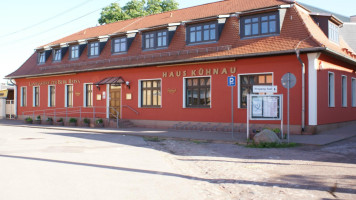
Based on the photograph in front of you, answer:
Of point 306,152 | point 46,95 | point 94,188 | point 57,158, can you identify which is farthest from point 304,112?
point 46,95

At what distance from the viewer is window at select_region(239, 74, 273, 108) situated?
56.1 feet

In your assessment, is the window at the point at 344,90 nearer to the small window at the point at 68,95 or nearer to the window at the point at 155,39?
the window at the point at 155,39

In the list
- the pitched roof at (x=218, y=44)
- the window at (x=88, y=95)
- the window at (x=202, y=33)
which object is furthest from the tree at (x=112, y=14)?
the window at (x=202, y=33)

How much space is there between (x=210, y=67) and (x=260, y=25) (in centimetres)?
329

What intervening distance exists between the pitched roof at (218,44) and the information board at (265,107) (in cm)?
321

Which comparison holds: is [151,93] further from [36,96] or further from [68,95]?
[36,96]

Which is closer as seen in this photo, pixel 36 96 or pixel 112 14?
pixel 36 96

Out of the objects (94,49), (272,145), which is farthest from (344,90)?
(94,49)

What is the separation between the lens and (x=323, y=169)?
8.13 meters

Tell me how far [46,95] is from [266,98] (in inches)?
782

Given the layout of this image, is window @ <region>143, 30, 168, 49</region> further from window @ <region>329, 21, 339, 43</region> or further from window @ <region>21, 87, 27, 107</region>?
window @ <region>21, 87, 27, 107</region>

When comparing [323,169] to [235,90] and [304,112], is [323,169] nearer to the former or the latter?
[304,112]

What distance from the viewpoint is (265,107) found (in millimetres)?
13711

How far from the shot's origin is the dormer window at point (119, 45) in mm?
23369
